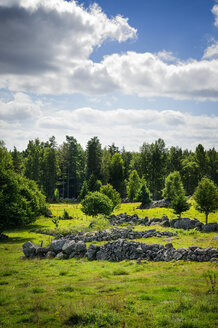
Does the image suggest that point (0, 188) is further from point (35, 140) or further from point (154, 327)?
point (35, 140)

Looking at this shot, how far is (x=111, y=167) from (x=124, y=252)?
81119mm

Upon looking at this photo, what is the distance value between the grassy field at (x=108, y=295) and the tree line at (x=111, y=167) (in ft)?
205

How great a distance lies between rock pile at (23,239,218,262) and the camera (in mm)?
20203

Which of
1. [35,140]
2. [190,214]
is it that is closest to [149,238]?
[190,214]

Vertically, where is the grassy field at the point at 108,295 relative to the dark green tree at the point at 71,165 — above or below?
below

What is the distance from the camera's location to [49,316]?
10016 millimetres

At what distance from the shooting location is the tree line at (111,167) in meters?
90.6

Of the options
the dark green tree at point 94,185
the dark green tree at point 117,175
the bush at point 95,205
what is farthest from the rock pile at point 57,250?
the dark green tree at point 117,175

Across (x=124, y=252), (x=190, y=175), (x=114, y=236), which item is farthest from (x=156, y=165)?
(x=124, y=252)

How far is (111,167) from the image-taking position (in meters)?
104

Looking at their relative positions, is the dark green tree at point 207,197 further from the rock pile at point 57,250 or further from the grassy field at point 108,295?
the rock pile at point 57,250

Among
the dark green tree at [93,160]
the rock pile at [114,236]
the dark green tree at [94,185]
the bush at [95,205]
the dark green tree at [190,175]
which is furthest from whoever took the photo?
the dark green tree at [93,160]

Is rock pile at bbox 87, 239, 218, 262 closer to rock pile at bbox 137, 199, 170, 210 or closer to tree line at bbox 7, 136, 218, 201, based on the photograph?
rock pile at bbox 137, 199, 170, 210

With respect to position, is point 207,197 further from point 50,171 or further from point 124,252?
point 50,171
